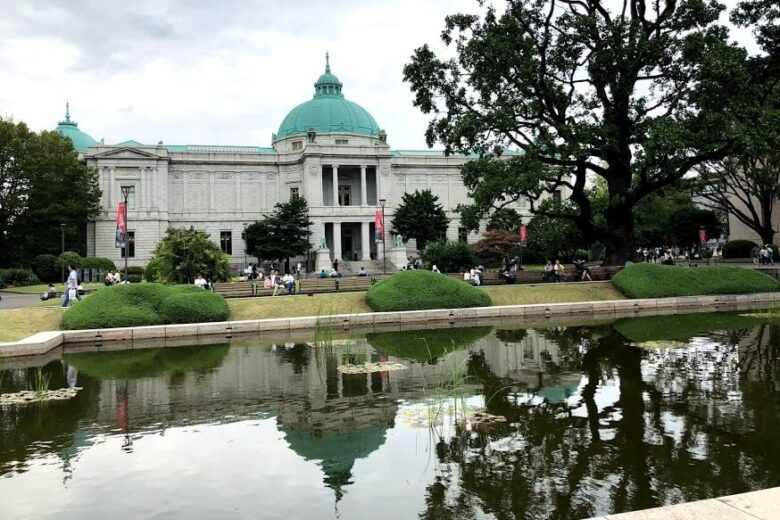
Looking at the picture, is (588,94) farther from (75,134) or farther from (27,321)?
(75,134)

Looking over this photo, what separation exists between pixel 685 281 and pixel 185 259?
865 inches

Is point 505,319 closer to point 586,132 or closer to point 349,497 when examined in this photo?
point 586,132

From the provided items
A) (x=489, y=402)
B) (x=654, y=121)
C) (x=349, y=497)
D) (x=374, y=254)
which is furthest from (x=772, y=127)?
(x=374, y=254)

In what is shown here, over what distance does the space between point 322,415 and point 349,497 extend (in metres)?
3.21

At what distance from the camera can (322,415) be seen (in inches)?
376

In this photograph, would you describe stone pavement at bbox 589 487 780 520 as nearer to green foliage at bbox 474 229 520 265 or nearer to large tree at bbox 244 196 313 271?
green foliage at bbox 474 229 520 265

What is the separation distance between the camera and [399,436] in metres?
8.38

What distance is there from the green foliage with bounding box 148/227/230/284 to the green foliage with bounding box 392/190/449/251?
32.5m

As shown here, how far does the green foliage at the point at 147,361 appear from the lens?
544 inches

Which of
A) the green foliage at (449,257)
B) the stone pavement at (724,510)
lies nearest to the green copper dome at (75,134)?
the green foliage at (449,257)

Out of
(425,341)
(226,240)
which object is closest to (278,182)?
(226,240)

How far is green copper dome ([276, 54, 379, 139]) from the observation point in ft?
225

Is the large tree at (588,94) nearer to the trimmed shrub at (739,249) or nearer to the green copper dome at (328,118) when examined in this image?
the trimmed shrub at (739,249)

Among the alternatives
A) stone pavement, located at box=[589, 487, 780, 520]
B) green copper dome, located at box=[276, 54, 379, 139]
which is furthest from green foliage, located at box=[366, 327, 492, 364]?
green copper dome, located at box=[276, 54, 379, 139]
